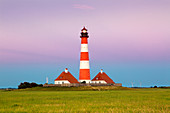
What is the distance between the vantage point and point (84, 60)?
2987 inches

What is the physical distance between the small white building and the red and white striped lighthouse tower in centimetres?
342

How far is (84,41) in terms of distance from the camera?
7725 cm

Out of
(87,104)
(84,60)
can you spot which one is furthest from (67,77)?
(87,104)

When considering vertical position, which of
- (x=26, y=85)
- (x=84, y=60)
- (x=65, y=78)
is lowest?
(x=26, y=85)

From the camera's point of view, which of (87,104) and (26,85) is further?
(26,85)

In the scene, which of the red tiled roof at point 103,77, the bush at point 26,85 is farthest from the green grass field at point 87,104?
the bush at point 26,85

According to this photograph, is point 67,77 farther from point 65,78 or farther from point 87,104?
point 87,104

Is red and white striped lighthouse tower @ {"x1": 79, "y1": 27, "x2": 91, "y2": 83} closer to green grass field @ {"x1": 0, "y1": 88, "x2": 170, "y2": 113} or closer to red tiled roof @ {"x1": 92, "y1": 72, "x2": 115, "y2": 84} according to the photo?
red tiled roof @ {"x1": 92, "y1": 72, "x2": 115, "y2": 84}

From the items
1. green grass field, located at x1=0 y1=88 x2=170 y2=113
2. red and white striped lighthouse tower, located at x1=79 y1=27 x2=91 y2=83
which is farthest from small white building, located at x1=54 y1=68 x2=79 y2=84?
green grass field, located at x1=0 y1=88 x2=170 y2=113

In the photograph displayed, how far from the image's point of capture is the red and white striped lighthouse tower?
76.1 metres

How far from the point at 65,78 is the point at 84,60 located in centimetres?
816

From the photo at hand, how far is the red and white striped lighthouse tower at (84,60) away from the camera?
76125mm

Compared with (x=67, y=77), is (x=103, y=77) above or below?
above

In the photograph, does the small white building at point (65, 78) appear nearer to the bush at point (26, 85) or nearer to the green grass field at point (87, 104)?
the bush at point (26, 85)
